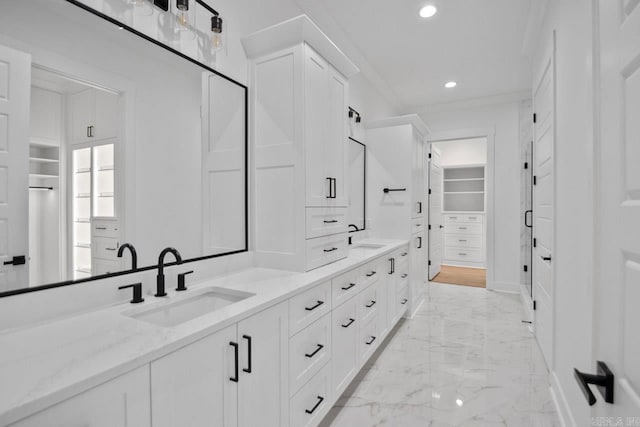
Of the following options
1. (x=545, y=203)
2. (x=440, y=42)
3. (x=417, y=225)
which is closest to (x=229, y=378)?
(x=545, y=203)

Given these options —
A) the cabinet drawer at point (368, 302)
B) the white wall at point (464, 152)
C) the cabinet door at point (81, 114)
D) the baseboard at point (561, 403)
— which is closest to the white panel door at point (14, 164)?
the cabinet door at point (81, 114)

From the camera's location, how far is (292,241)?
1.94m

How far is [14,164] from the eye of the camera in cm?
104

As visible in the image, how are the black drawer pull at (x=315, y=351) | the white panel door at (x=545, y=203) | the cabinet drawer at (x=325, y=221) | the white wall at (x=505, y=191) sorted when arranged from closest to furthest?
1. the black drawer pull at (x=315, y=351)
2. the cabinet drawer at (x=325, y=221)
3. the white panel door at (x=545, y=203)
4. the white wall at (x=505, y=191)

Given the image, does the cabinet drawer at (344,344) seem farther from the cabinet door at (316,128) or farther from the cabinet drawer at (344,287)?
the cabinet door at (316,128)

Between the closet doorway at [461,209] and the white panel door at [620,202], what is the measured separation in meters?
5.17

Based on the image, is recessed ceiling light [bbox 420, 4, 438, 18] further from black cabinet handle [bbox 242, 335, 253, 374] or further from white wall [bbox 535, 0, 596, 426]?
black cabinet handle [bbox 242, 335, 253, 374]

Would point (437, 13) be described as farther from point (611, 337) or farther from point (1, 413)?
point (1, 413)

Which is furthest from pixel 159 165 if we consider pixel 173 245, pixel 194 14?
pixel 194 14

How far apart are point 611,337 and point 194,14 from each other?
215 cm

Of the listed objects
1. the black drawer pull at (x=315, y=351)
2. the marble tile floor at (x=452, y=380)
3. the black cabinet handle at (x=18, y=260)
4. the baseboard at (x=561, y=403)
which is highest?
the black cabinet handle at (x=18, y=260)

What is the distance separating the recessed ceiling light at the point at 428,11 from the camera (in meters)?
2.68

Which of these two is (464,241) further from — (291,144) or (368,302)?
(291,144)

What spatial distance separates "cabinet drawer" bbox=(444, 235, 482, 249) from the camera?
6.33 metres
